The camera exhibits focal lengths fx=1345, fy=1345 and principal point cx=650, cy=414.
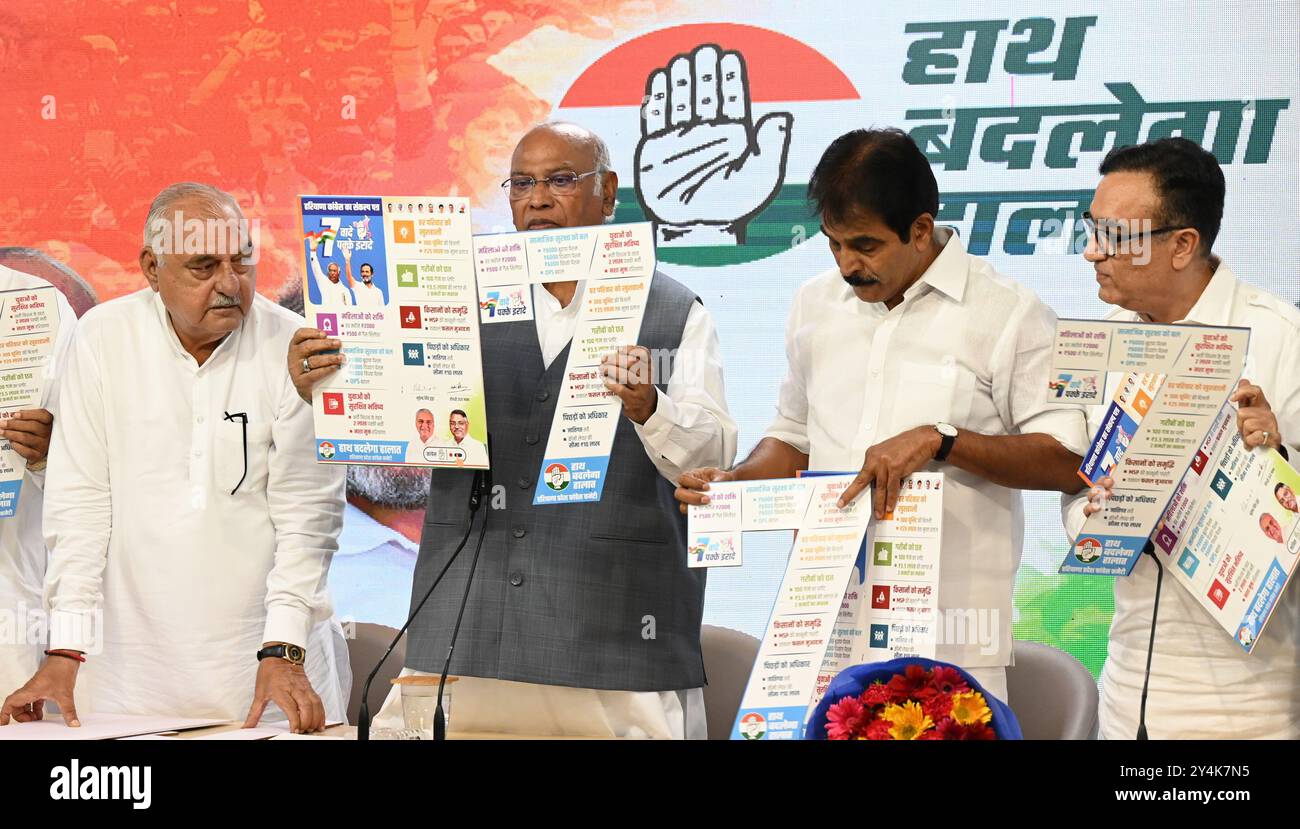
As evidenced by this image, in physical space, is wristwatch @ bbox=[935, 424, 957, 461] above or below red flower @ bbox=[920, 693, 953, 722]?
above

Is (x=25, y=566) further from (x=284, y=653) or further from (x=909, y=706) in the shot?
(x=909, y=706)

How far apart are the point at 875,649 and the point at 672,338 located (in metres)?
0.89

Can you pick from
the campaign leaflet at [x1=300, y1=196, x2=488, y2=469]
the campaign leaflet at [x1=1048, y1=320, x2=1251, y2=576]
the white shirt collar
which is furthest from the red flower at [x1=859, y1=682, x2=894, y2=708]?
the white shirt collar

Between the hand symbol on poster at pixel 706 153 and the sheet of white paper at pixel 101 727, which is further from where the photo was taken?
the hand symbol on poster at pixel 706 153

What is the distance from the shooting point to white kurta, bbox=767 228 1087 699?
9.42 ft

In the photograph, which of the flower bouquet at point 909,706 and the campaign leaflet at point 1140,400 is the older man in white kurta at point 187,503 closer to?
the flower bouquet at point 909,706

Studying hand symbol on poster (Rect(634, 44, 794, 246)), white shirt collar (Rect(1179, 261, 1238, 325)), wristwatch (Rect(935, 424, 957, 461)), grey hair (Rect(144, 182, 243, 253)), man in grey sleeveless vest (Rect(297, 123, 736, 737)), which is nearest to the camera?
wristwatch (Rect(935, 424, 957, 461))

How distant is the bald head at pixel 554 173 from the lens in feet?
10.3

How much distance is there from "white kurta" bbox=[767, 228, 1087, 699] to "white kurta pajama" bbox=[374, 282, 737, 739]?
0.89 ft

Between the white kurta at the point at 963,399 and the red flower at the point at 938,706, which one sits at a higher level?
the white kurta at the point at 963,399

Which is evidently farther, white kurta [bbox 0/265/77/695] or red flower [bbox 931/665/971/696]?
white kurta [bbox 0/265/77/695]

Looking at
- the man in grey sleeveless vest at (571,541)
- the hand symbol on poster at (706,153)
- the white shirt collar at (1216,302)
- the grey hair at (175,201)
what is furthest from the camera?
the hand symbol on poster at (706,153)

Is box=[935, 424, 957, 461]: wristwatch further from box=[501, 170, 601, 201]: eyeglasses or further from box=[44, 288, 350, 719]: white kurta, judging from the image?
box=[44, 288, 350, 719]: white kurta

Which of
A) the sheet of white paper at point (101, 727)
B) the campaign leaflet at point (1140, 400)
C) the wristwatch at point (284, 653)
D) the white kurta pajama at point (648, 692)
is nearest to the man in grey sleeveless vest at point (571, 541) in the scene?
the white kurta pajama at point (648, 692)
